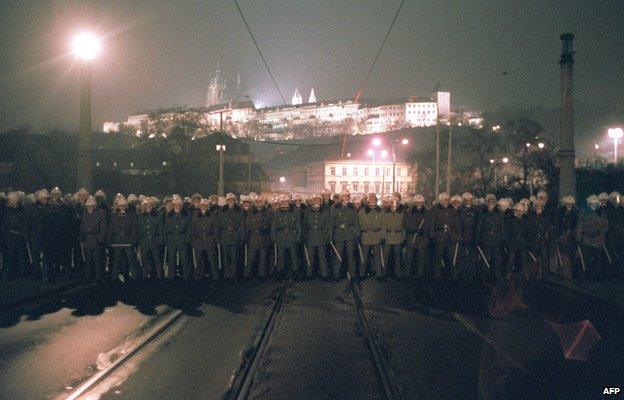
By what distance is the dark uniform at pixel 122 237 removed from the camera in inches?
527

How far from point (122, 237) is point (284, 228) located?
12.4ft

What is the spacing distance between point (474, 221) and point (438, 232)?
104cm

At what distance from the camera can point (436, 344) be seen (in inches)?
304

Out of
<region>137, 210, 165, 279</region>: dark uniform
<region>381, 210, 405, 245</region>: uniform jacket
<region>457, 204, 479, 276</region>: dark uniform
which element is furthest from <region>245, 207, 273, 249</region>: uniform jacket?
<region>457, 204, 479, 276</region>: dark uniform

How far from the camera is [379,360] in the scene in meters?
6.87

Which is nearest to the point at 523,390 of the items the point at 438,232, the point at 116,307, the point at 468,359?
the point at 468,359

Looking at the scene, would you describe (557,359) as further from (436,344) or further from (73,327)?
(73,327)

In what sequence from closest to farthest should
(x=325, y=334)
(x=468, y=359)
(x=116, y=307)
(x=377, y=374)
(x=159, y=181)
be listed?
(x=377, y=374) < (x=468, y=359) < (x=325, y=334) < (x=116, y=307) < (x=159, y=181)

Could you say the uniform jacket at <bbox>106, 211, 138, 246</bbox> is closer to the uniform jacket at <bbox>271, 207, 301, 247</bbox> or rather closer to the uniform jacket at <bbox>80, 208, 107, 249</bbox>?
the uniform jacket at <bbox>80, 208, 107, 249</bbox>

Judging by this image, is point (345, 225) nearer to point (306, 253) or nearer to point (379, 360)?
point (306, 253)

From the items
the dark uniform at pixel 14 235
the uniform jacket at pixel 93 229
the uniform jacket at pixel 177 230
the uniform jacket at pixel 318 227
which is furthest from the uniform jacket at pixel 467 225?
the dark uniform at pixel 14 235

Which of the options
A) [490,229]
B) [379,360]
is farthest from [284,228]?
[379,360]

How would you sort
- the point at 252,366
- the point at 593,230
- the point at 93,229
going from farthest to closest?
1. the point at 593,230
2. the point at 93,229
3. the point at 252,366

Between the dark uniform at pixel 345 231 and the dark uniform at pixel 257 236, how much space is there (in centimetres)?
167
